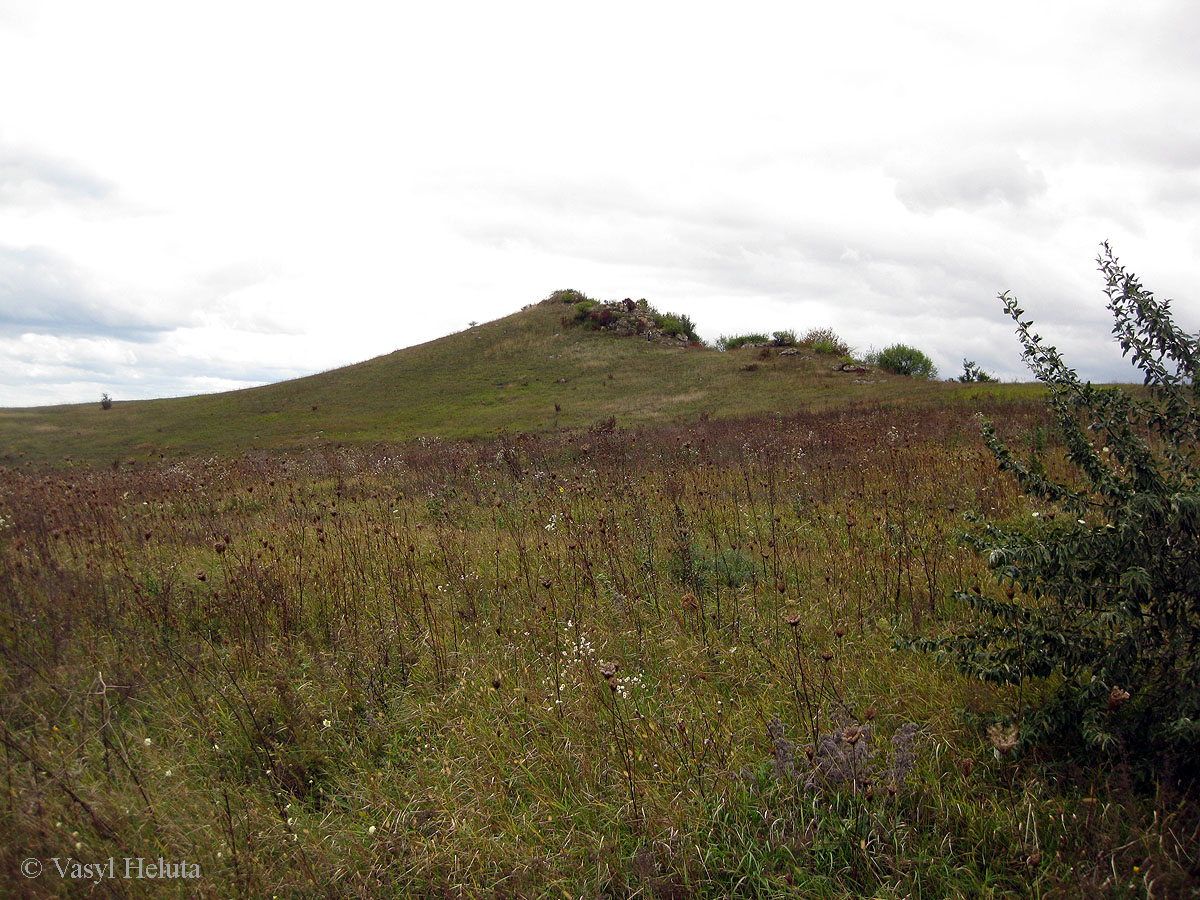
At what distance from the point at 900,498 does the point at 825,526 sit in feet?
5.86

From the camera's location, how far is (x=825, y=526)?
672 cm

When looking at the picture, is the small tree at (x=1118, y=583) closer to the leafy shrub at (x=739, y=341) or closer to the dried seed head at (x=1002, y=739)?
the dried seed head at (x=1002, y=739)

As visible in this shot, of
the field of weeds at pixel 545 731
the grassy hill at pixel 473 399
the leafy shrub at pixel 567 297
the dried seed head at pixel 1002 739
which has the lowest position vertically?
the field of weeds at pixel 545 731

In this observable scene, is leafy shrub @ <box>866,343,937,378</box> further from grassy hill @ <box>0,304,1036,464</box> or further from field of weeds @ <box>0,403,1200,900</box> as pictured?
field of weeds @ <box>0,403,1200,900</box>

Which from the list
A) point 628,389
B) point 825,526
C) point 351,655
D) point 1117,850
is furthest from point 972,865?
point 628,389

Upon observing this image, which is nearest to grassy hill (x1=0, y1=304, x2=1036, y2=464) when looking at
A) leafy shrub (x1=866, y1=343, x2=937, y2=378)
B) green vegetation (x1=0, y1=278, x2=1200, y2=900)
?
leafy shrub (x1=866, y1=343, x2=937, y2=378)

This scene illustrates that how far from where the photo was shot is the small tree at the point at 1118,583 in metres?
2.60

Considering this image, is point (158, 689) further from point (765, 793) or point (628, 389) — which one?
point (628, 389)

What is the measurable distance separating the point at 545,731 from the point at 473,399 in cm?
3082

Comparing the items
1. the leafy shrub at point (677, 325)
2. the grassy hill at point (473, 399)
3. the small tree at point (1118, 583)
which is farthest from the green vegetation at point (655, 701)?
the leafy shrub at point (677, 325)

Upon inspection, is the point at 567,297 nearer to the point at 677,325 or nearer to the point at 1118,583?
the point at 677,325

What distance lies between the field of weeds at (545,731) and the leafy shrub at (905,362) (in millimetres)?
26570

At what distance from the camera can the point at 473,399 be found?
109 ft

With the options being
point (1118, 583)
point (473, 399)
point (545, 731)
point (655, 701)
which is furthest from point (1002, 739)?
point (473, 399)
